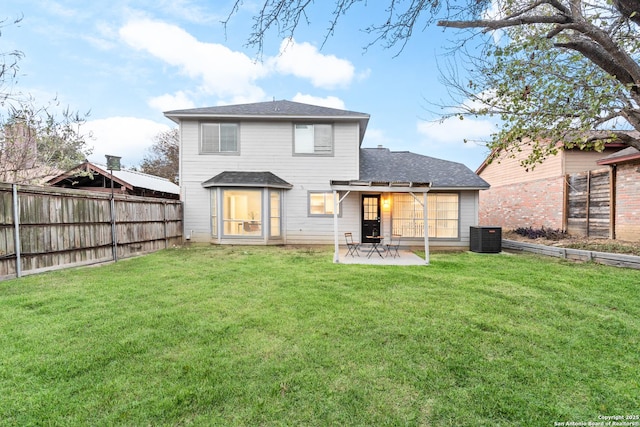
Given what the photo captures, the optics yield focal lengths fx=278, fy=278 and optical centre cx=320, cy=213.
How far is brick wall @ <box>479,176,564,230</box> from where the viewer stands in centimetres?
1254

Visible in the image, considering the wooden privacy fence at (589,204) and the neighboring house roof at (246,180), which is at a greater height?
the neighboring house roof at (246,180)

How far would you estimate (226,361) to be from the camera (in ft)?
9.24

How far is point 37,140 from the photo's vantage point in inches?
318

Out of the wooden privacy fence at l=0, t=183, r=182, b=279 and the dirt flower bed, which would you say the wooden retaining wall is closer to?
the dirt flower bed

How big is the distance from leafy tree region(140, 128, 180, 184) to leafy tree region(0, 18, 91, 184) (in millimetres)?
18070

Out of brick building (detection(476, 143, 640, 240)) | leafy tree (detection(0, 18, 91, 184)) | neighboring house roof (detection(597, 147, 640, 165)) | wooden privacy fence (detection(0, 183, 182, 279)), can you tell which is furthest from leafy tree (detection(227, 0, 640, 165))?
leafy tree (detection(0, 18, 91, 184))

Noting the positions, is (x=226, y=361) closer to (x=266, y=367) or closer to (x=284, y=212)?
(x=266, y=367)

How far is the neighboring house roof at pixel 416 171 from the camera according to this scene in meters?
11.2

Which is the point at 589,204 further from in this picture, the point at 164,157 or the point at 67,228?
the point at 164,157

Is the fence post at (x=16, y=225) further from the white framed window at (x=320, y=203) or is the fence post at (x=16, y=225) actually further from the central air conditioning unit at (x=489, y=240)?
the central air conditioning unit at (x=489, y=240)

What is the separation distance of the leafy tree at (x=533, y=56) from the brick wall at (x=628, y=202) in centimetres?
353

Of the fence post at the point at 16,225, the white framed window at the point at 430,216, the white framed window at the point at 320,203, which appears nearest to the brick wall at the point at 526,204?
the white framed window at the point at 430,216

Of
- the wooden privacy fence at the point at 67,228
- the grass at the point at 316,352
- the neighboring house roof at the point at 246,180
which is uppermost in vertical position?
the neighboring house roof at the point at 246,180

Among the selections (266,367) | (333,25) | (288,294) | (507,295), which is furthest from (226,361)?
(507,295)
